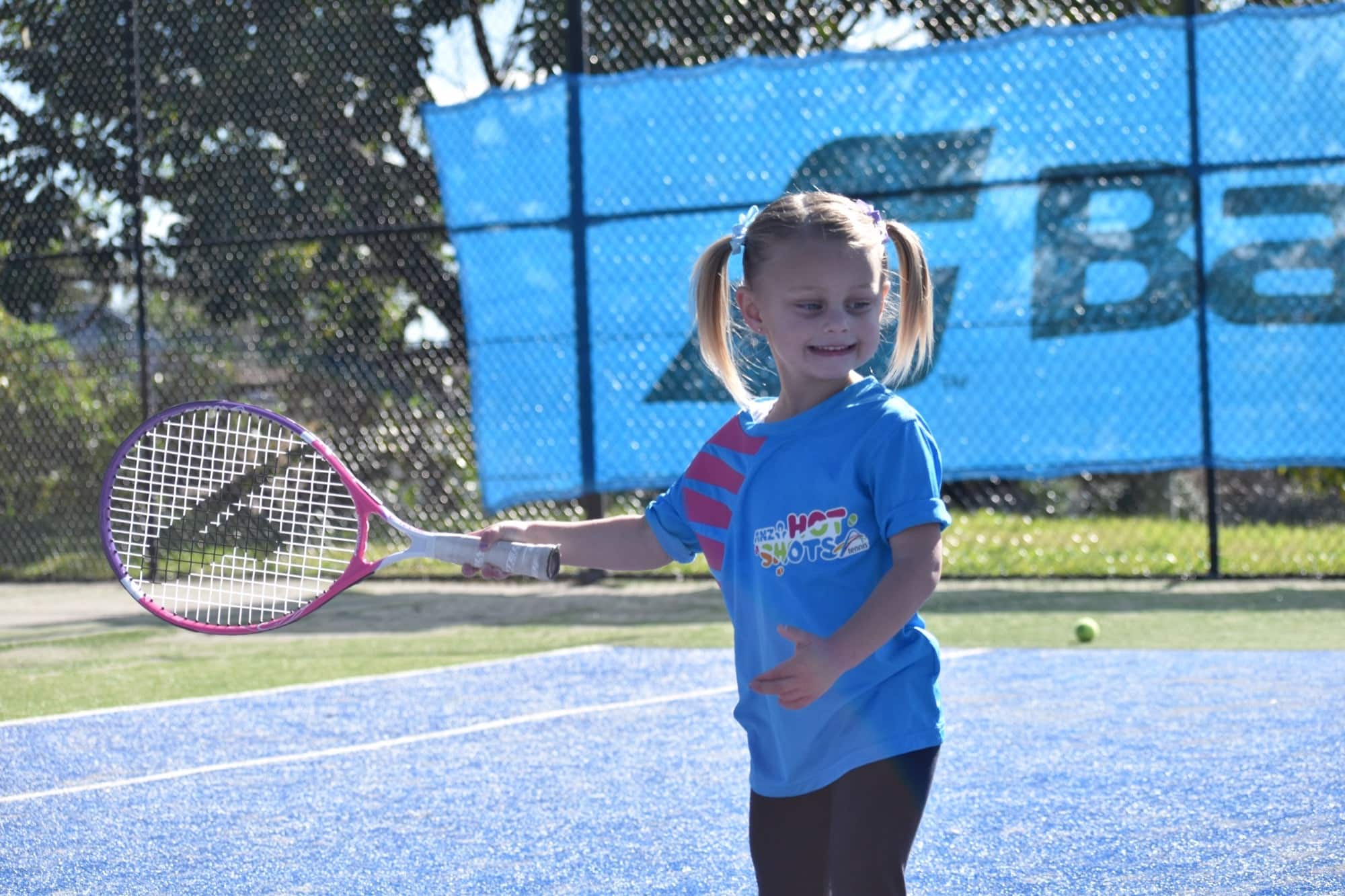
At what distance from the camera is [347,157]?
1041 cm

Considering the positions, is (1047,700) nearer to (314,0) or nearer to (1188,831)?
(1188,831)

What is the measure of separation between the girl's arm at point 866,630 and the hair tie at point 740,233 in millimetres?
557

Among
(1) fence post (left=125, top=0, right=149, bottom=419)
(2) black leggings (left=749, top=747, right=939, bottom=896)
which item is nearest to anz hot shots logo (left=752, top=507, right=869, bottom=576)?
(2) black leggings (left=749, top=747, right=939, bottom=896)

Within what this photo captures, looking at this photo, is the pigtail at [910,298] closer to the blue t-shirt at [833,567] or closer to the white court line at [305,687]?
the blue t-shirt at [833,567]

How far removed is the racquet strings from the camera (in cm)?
363

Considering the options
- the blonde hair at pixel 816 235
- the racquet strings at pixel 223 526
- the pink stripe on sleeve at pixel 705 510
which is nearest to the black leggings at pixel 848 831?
the pink stripe on sleeve at pixel 705 510

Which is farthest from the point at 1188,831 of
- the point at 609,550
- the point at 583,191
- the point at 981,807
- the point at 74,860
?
the point at 583,191

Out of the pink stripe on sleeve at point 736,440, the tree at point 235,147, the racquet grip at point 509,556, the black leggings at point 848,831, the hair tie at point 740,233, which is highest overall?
the tree at point 235,147

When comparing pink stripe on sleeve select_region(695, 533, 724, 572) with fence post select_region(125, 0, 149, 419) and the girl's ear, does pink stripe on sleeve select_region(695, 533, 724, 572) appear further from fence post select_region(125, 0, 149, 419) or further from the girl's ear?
fence post select_region(125, 0, 149, 419)

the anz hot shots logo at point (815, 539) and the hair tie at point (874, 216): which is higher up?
the hair tie at point (874, 216)

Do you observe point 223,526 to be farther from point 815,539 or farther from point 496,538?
point 815,539

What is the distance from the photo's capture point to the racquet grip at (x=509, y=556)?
262 cm

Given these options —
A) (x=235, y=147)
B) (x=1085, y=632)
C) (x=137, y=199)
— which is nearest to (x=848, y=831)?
(x=1085, y=632)

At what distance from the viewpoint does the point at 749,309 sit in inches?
99.2
